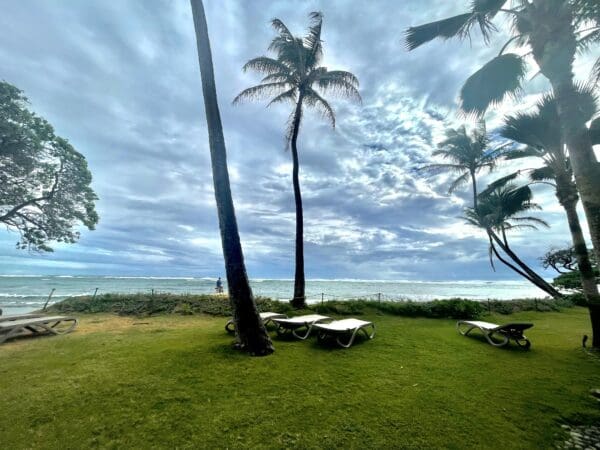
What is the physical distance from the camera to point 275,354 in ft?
17.9

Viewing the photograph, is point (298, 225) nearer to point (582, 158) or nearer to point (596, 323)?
point (582, 158)

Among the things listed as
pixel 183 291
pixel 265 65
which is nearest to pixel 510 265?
pixel 265 65

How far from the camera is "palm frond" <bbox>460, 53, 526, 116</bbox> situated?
6.00 meters

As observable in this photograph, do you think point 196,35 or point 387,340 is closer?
point 196,35

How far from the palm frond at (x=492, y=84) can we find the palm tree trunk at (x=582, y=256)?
9.33 ft

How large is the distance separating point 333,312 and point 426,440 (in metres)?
8.21

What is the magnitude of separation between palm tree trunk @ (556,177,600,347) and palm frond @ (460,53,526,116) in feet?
9.33

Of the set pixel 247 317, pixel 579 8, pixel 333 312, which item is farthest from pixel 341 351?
pixel 579 8

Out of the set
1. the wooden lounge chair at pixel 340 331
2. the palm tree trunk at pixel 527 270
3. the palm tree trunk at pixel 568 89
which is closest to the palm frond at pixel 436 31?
the palm tree trunk at pixel 568 89

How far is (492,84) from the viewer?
6164 millimetres

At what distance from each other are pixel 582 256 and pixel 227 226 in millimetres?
8499

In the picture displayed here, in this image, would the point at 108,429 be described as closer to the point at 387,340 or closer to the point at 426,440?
the point at 426,440

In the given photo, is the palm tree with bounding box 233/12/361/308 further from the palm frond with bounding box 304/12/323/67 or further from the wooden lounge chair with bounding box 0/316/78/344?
the wooden lounge chair with bounding box 0/316/78/344

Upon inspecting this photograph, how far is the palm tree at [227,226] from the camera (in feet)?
18.3
